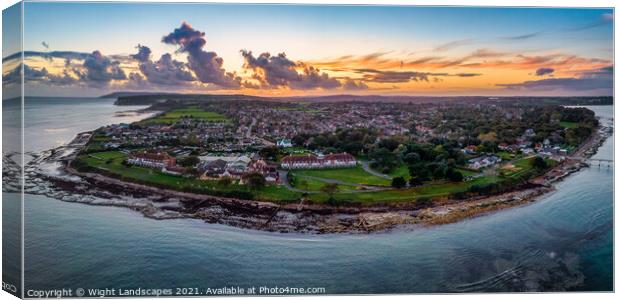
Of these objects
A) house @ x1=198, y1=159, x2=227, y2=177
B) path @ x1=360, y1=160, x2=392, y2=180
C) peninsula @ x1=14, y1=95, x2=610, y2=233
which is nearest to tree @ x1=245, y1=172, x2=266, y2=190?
peninsula @ x1=14, y1=95, x2=610, y2=233

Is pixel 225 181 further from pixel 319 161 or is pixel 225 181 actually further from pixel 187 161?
pixel 319 161

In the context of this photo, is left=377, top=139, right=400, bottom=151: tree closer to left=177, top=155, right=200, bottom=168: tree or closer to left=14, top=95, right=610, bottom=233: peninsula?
left=14, top=95, right=610, bottom=233: peninsula

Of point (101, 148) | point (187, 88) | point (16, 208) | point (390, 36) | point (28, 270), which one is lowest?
point (28, 270)

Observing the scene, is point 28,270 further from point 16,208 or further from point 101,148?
point 101,148

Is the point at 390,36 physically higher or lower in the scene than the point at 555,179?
higher

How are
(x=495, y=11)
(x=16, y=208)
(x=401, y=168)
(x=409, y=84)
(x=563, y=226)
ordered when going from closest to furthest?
(x=16, y=208) → (x=495, y=11) → (x=563, y=226) → (x=409, y=84) → (x=401, y=168)

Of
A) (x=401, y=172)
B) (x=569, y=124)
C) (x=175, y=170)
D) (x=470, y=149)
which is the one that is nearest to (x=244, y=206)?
(x=175, y=170)

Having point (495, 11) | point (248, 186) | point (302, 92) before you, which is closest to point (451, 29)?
point (495, 11)
